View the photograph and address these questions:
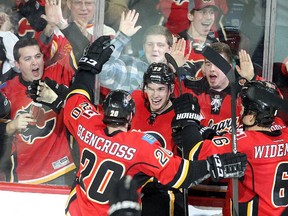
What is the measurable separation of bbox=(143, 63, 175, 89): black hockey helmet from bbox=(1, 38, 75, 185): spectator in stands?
547 millimetres

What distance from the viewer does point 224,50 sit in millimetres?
4441

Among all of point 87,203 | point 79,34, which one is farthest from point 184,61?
point 87,203

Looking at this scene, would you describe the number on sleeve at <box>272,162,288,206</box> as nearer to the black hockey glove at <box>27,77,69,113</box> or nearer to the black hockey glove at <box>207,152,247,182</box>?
the black hockey glove at <box>207,152,247,182</box>

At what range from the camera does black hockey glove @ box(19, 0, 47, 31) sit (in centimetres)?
444

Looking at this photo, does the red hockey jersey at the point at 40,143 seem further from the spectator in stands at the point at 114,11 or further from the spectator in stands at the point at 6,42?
the spectator in stands at the point at 114,11

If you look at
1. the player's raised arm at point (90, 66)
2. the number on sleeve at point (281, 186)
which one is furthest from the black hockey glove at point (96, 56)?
the number on sleeve at point (281, 186)

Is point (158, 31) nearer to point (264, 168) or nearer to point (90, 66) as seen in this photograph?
point (90, 66)

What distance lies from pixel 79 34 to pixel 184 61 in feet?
2.08

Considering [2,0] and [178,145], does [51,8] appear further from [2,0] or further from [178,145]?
[178,145]

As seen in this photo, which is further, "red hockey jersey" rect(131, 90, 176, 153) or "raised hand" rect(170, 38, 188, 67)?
"raised hand" rect(170, 38, 188, 67)

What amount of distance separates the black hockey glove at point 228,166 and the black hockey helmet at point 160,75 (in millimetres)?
674

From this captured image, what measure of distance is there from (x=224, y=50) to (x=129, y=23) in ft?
1.87

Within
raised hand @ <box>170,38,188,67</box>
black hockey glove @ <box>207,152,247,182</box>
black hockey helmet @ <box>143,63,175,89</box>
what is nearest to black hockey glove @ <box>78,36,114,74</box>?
black hockey helmet @ <box>143,63,175,89</box>

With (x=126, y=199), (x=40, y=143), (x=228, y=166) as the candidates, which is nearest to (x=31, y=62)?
(x=40, y=143)
